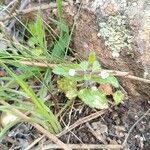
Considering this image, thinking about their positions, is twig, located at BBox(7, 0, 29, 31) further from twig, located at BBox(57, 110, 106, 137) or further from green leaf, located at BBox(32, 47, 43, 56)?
twig, located at BBox(57, 110, 106, 137)

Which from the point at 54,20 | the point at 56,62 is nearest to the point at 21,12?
the point at 54,20

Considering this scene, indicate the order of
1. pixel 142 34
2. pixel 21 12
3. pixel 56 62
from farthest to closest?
pixel 21 12 → pixel 56 62 → pixel 142 34

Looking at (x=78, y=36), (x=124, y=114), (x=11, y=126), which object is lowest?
(x=11, y=126)

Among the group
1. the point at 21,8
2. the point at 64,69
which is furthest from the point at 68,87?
the point at 21,8

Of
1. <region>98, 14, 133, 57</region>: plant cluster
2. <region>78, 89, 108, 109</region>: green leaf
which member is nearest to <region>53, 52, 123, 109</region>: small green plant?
<region>78, 89, 108, 109</region>: green leaf

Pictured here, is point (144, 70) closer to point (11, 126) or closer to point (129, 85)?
point (129, 85)

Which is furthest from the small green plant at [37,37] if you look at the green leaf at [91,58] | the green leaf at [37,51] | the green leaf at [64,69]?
the green leaf at [91,58]
